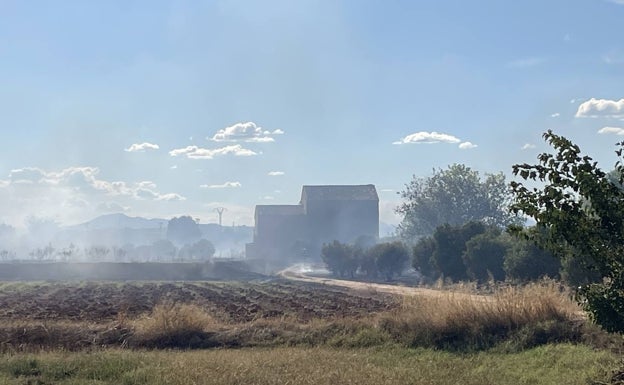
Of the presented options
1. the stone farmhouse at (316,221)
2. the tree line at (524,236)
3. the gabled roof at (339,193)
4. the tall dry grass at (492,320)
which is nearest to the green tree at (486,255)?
the tree line at (524,236)

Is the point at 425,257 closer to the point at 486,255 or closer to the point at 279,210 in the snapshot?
the point at 486,255

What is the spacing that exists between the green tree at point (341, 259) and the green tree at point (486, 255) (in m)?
47.1

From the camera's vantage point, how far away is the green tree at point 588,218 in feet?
36.9

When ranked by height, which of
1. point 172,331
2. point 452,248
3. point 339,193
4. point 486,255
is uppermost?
point 339,193

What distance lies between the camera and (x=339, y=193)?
625 feet

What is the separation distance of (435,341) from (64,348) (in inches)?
497

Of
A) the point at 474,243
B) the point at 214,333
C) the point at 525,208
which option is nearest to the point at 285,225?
the point at 474,243

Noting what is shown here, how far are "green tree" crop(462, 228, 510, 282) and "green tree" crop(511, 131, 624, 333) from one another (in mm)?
50581

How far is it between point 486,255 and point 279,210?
129 metres

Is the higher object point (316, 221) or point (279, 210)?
point (279, 210)

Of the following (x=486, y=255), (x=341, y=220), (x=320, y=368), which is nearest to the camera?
(x=320, y=368)

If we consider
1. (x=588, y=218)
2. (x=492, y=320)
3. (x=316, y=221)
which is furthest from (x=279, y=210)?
(x=588, y=218)

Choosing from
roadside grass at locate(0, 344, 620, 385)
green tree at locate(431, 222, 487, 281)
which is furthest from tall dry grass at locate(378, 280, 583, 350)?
green tree at locate(431, 222, 487, 281)

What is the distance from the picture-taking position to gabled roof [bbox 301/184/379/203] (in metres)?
188
